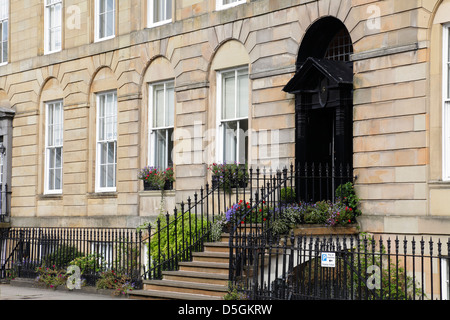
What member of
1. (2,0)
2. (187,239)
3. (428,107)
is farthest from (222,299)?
(2,0)

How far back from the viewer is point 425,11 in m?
14.1

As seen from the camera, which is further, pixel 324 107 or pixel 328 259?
pixel 324 107

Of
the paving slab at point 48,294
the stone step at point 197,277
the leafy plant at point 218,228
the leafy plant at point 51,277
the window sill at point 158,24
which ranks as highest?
the window sill at point 158,24

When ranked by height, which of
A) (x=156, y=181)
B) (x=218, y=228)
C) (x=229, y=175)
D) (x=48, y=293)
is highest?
(x=229, y=175)

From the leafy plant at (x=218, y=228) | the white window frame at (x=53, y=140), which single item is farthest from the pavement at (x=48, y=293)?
the white window frame at (x=53, y=140)

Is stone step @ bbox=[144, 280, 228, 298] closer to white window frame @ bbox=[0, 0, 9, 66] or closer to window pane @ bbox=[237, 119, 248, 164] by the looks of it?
window pane @ bbox=[237, 119, 248, 164]

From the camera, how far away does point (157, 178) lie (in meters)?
19.6

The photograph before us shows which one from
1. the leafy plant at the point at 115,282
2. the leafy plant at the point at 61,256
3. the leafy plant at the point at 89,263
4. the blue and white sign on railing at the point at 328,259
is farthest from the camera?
the leafy plant at the point at 61,256

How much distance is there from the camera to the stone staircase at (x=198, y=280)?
14258 mm

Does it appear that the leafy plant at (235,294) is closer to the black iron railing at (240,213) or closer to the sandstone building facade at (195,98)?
the black iron railing at (240,213)

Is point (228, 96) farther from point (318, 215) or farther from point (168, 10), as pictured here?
point (318, 215)

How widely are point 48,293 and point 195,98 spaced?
5580mm

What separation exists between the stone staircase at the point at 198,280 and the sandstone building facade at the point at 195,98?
264cm

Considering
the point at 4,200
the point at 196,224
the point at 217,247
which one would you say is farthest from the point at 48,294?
the point at 4,200
